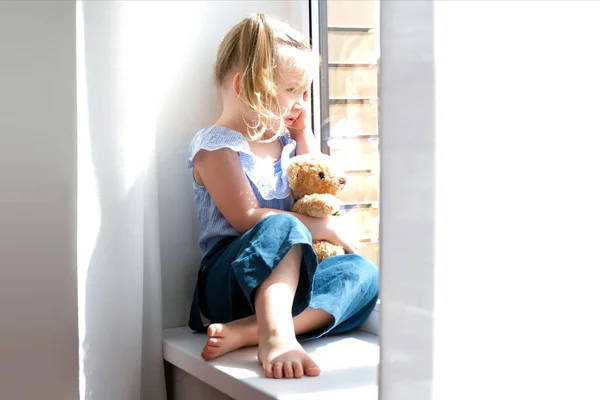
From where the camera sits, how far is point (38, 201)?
1424 mm

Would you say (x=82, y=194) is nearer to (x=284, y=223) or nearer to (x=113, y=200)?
(x=113, y=200)

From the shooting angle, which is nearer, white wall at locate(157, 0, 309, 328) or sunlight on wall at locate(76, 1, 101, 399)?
sunlight on wall at locate(76, 1, 101, 399)

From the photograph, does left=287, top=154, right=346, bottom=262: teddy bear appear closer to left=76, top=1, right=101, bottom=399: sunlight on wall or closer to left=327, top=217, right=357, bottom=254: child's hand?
left=327, top=217, right=357, bottom=254: child's hand

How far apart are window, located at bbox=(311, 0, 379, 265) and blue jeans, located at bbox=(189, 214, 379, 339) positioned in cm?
20

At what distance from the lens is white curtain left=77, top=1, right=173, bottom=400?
1.29 metres

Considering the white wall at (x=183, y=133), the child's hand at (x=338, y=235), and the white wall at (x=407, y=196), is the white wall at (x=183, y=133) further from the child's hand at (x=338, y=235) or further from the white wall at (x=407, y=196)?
the white wall at (x=407, y=196)

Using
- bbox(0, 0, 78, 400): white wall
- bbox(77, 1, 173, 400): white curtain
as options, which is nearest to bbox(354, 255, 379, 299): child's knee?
bbox(77, 1, 173, 400): white curtain

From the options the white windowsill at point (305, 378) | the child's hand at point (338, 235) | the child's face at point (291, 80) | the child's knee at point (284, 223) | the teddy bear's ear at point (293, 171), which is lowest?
the white windowsill at point (305, 378)

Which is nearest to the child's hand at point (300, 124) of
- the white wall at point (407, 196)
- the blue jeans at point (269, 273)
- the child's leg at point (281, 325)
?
the blue jeans at point (269, 273)

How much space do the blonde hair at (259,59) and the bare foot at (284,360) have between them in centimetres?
42

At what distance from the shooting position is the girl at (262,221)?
3.93 feet
